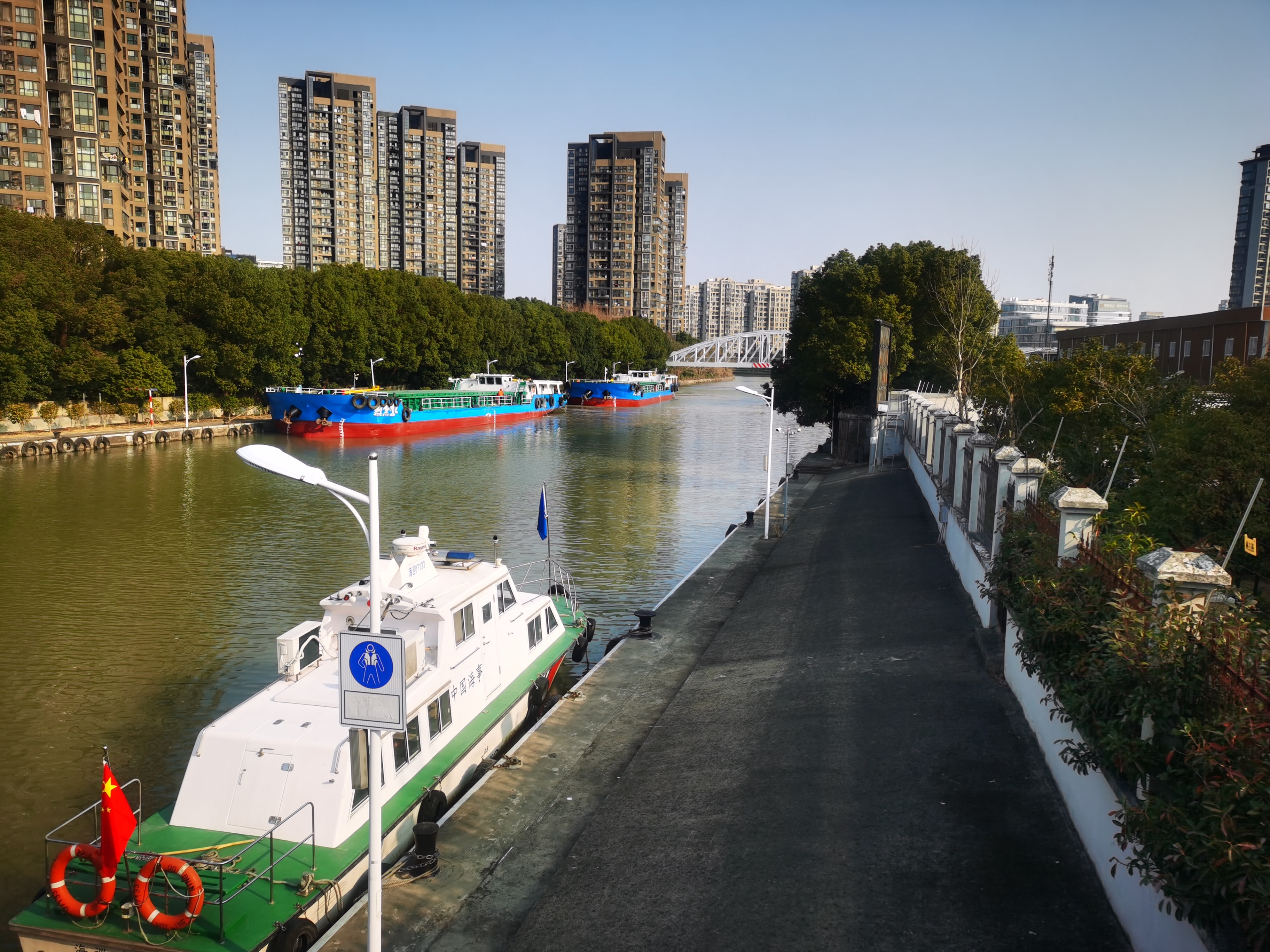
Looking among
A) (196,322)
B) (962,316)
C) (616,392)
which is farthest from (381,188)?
(962,316)

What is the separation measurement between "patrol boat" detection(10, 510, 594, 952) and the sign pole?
48cm

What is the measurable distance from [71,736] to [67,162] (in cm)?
8439

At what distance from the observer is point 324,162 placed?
6565 inches

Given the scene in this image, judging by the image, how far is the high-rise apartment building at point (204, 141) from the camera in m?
133

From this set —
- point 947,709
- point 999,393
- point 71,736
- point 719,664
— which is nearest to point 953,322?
point 999,393

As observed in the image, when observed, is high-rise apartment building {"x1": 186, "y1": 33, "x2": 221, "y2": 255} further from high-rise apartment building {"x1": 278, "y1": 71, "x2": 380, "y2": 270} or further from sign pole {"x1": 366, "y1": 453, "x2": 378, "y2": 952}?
sign pole {"x1": 366, "y1": 453, "x2": 378, "y2": 952}

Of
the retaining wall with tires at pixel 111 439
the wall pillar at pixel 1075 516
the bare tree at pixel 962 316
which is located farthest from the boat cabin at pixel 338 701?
the retaining wall with tires at pixel 111 439

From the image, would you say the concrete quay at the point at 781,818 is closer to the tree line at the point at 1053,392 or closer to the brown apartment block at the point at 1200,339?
the tree line at the point at 1053,392

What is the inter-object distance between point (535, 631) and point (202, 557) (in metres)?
16.4

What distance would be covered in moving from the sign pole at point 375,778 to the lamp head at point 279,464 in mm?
501

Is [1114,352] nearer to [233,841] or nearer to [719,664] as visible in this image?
[719,664]

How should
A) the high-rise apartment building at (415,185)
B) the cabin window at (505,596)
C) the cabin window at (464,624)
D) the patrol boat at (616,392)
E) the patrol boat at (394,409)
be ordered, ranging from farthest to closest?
1. the high-rise apartment building at (415,185)
2. the patrol boat at (616,392)
3. the patrol boat at (394,409)
4. the cabin window at (505,596)
5. the cabin window at (464,624)

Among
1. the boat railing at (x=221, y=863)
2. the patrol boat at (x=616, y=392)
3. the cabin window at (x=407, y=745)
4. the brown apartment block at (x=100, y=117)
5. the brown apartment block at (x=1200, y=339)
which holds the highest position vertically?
the brown apartment block at (x=100, y=117)

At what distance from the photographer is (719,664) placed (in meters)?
17.3
